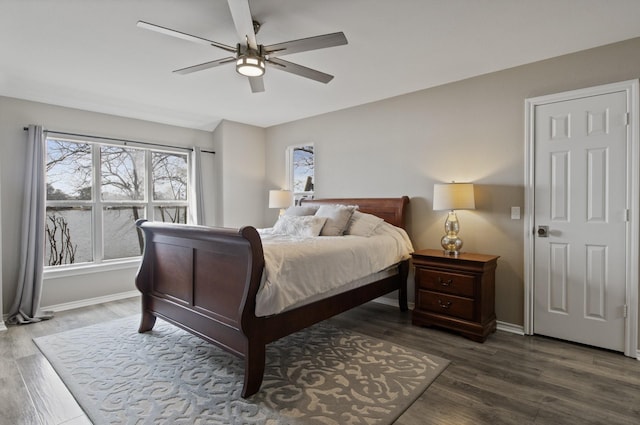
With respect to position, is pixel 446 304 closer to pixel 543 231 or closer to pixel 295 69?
pixel 543 231

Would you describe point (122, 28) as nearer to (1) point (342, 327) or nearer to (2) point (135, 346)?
(2) point (135, 346)

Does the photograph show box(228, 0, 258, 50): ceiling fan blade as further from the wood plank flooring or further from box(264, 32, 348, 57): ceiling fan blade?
the wood plank flooring

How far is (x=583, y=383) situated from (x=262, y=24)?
11.4 feet

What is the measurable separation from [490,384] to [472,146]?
91.6 inches

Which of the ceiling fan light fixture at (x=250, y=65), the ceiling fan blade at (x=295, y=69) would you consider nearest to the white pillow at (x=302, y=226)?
the ceiling fan blade at (x=295, y=69)

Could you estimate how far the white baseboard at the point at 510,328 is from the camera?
10.5 ft

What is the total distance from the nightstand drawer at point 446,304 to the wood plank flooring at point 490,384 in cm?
21

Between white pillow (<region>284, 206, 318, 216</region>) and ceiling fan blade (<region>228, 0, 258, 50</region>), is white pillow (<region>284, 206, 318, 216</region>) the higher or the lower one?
the lower one

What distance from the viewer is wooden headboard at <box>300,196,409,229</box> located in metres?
3.93

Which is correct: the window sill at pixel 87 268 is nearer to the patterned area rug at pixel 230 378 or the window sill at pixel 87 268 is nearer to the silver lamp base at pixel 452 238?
the patterned area rug at pixel 230 378

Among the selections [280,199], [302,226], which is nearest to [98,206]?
[280,199]

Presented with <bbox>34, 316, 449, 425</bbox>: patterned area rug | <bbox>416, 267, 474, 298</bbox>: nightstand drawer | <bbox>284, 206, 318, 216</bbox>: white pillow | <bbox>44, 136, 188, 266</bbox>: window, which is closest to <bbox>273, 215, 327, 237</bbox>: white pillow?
<bbox>284, 206, 318, 216</bbox>: white pillow

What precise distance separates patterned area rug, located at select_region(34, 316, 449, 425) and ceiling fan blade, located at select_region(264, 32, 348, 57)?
7.58 ft

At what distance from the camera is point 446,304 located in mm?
3199
